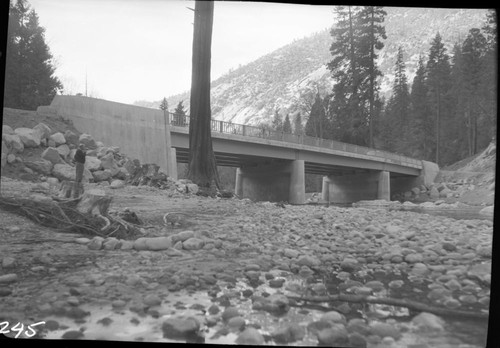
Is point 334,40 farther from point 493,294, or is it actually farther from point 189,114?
point 493,294

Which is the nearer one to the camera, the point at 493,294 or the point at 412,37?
the point at 493,294

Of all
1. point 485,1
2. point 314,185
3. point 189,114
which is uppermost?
point 485,1

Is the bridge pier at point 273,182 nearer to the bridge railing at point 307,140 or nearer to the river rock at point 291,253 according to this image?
the bridge railing at point 307,140

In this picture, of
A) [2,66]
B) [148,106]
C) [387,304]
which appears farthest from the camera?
[148,106]

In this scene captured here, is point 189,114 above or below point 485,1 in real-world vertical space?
below

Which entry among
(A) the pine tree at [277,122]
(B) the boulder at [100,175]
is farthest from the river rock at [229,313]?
(A) the pine tree at [277,122]

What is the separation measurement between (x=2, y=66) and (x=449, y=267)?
251 centimetres

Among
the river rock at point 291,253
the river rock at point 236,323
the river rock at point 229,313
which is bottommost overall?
the river rock at point 236,323

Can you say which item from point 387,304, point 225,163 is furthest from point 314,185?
point 387,304

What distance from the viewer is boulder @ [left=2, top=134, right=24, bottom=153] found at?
5.96 ft

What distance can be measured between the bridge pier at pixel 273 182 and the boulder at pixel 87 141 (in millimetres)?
811

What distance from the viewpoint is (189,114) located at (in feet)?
6.47

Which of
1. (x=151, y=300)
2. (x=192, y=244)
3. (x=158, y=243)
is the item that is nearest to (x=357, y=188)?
(x=192, y=244)

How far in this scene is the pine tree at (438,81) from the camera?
2014 millimetres
